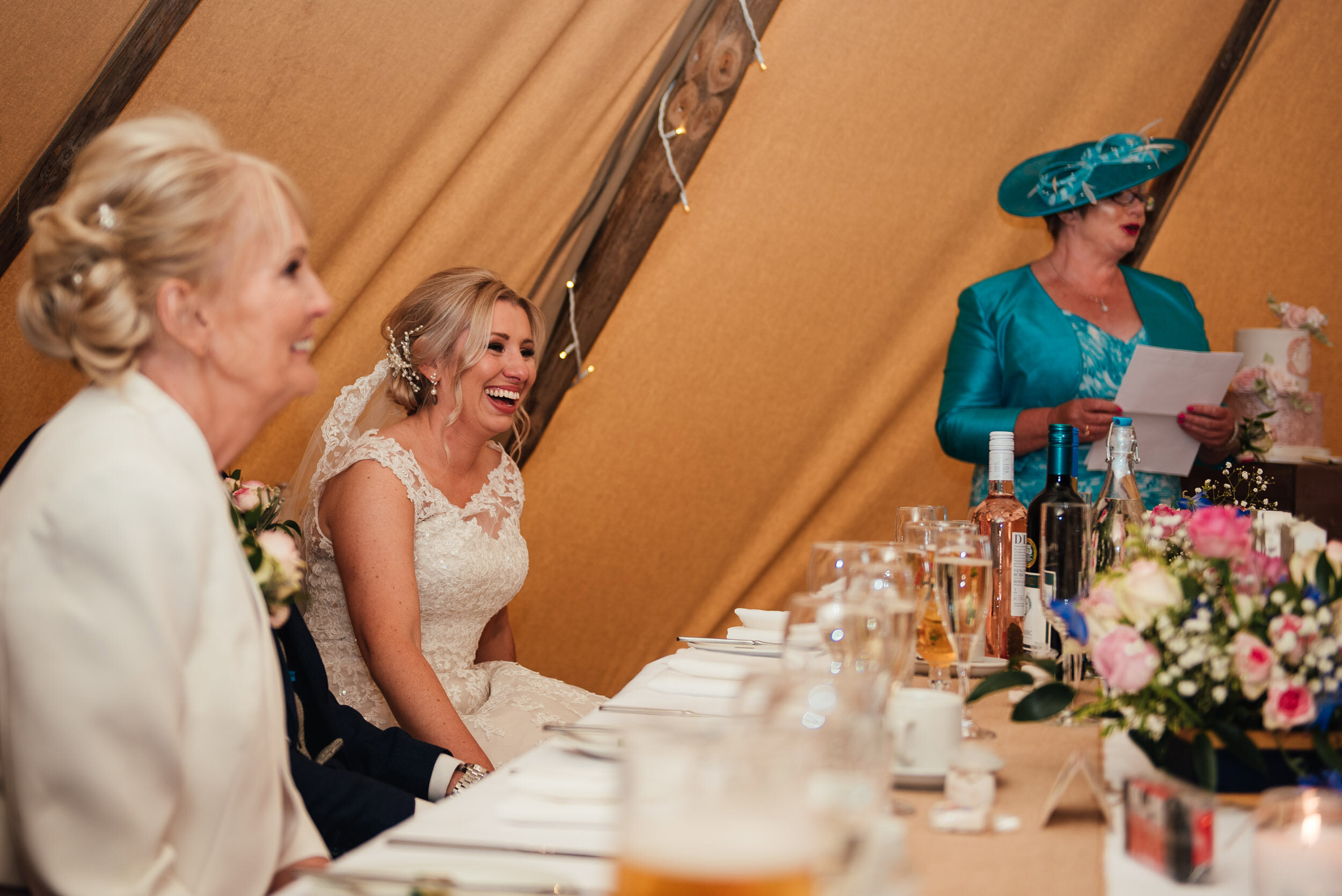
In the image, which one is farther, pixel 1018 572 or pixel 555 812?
pixel 1018 572

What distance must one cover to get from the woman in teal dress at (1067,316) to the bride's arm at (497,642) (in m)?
1.10

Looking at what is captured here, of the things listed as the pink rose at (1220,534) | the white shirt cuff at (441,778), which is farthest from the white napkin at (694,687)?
the pink rose at (1220,534)

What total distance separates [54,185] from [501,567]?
1245 millimetres

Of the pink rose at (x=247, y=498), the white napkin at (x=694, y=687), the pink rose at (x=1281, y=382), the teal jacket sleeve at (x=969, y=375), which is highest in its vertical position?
the pink rose at (x=1281, y=382)

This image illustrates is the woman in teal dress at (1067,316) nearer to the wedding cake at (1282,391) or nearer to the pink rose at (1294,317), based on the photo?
the wedding cake at (1282,391)

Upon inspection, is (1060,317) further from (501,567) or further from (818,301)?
(501,567)

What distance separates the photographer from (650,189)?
2.85 m

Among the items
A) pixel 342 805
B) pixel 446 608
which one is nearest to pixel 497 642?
pixel 446 608

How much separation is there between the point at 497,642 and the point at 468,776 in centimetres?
81

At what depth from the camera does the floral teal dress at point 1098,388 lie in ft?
8.07

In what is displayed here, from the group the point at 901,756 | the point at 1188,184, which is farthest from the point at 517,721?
the point at 1188,184

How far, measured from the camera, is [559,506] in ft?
9.79

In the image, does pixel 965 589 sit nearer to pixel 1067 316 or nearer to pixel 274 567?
pixel 274 567

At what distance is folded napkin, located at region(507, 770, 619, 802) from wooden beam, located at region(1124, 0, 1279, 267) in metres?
2.69
